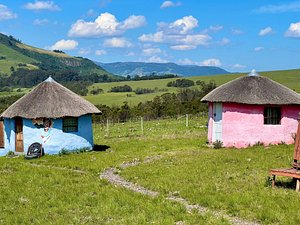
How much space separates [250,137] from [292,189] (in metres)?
12.5

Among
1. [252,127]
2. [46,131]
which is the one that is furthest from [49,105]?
[252,127]

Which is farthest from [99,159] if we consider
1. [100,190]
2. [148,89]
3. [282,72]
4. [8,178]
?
[282,72]

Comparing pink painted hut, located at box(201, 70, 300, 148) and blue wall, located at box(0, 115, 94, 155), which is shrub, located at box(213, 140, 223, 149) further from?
blue wall, located at box(0, 115, 94, 155)

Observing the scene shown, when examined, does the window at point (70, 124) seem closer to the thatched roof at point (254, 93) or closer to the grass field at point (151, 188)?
the grass field at point (151, 188)

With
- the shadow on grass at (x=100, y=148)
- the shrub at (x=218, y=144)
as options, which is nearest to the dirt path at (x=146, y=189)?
the shrub at (x=218, y=144)

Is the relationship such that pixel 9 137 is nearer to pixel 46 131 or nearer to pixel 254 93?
pixel 46 131

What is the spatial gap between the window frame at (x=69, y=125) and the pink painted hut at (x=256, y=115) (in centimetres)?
880

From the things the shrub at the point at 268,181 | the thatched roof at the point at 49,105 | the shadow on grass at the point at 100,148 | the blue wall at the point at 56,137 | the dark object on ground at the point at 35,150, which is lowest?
the shrub at the point at 268,181

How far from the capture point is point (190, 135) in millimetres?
33531

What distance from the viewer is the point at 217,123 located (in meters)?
27.8

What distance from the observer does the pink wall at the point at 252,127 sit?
1052 inches

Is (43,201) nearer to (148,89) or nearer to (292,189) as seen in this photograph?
(292,189)

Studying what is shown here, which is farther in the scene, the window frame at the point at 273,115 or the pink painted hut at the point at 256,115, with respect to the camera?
the window frame at the point at 273,115

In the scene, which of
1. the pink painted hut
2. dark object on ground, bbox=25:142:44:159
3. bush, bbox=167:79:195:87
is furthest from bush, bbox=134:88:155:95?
dark object on ground, bbox=25:142:44:159
